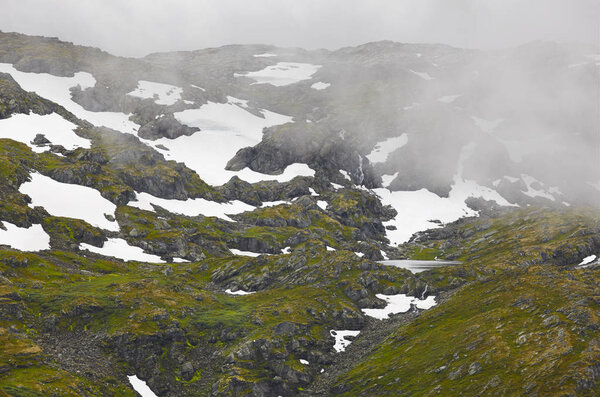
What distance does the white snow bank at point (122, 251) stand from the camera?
419 feet

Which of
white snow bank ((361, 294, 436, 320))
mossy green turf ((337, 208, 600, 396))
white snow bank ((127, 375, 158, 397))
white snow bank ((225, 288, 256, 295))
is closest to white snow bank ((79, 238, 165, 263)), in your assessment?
white snow bank ((225, 288, 256, 295))

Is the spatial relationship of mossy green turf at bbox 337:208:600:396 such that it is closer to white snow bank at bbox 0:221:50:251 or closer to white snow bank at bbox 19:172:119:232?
white snow bank at bbox 0:221:50:251

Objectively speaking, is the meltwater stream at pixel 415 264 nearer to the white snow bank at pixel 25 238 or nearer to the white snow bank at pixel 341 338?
the white snow bank at pixel 341 338

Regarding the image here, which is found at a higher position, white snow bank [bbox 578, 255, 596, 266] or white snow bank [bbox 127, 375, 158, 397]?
white snow bank [bbox 127, 375, 158, 397]

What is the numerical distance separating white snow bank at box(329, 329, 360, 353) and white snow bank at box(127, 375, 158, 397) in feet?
113

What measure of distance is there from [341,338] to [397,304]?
23.3 metres

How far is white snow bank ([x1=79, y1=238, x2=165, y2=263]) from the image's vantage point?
128 metres

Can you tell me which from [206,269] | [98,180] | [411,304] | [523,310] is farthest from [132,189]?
[523,310]

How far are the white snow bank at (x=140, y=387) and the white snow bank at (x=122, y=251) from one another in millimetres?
69816

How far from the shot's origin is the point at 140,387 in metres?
63.2

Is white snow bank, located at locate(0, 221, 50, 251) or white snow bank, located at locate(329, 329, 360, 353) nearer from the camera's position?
white snow bank, located at locate(329, 329, 360, 353)

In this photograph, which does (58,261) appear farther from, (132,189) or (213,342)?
(132,189)

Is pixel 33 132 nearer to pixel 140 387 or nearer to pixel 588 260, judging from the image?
pixel 140 387

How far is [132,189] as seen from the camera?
17738 cm
